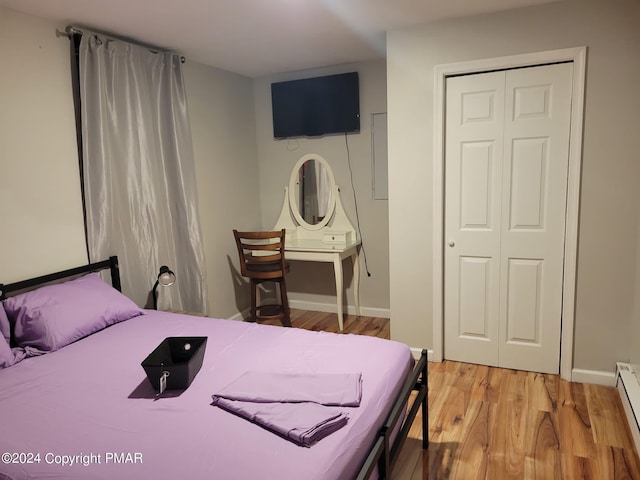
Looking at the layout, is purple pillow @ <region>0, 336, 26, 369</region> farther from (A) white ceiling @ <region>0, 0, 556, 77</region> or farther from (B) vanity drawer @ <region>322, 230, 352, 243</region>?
(B) vanity drawer @ <region>322, 230, 352, 243</region>

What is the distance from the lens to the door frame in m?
2.69

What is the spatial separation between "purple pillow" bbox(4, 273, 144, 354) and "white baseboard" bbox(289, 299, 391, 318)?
2221 millimetres

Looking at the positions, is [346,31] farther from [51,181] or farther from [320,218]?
[51,181]

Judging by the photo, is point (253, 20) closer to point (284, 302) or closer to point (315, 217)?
point (315, 217)

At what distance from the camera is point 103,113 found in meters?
2.80

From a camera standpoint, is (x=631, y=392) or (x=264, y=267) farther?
(x=264, y=267)

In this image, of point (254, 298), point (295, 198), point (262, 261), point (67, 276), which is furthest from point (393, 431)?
point (295, 198)

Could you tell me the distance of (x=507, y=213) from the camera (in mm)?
2971

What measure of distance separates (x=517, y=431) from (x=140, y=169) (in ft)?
9.28

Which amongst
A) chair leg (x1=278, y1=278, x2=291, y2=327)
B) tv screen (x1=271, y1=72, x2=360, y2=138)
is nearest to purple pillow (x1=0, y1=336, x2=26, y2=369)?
chair leg (x1=278, y1=278, x2=291, y2=327)

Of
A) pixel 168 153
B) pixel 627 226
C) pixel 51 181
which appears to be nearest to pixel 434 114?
pixel 627 226

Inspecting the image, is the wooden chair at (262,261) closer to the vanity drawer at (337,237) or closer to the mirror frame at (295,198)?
the vanity drawer at (337,237)

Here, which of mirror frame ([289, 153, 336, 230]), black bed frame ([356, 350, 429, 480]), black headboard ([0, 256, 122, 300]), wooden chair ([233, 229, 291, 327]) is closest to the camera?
black bed frame ([356, 350, 429, 480])

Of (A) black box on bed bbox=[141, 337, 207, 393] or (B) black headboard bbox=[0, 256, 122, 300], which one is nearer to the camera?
(A) black box on bed bbox=[141, 337, 207, 393]
